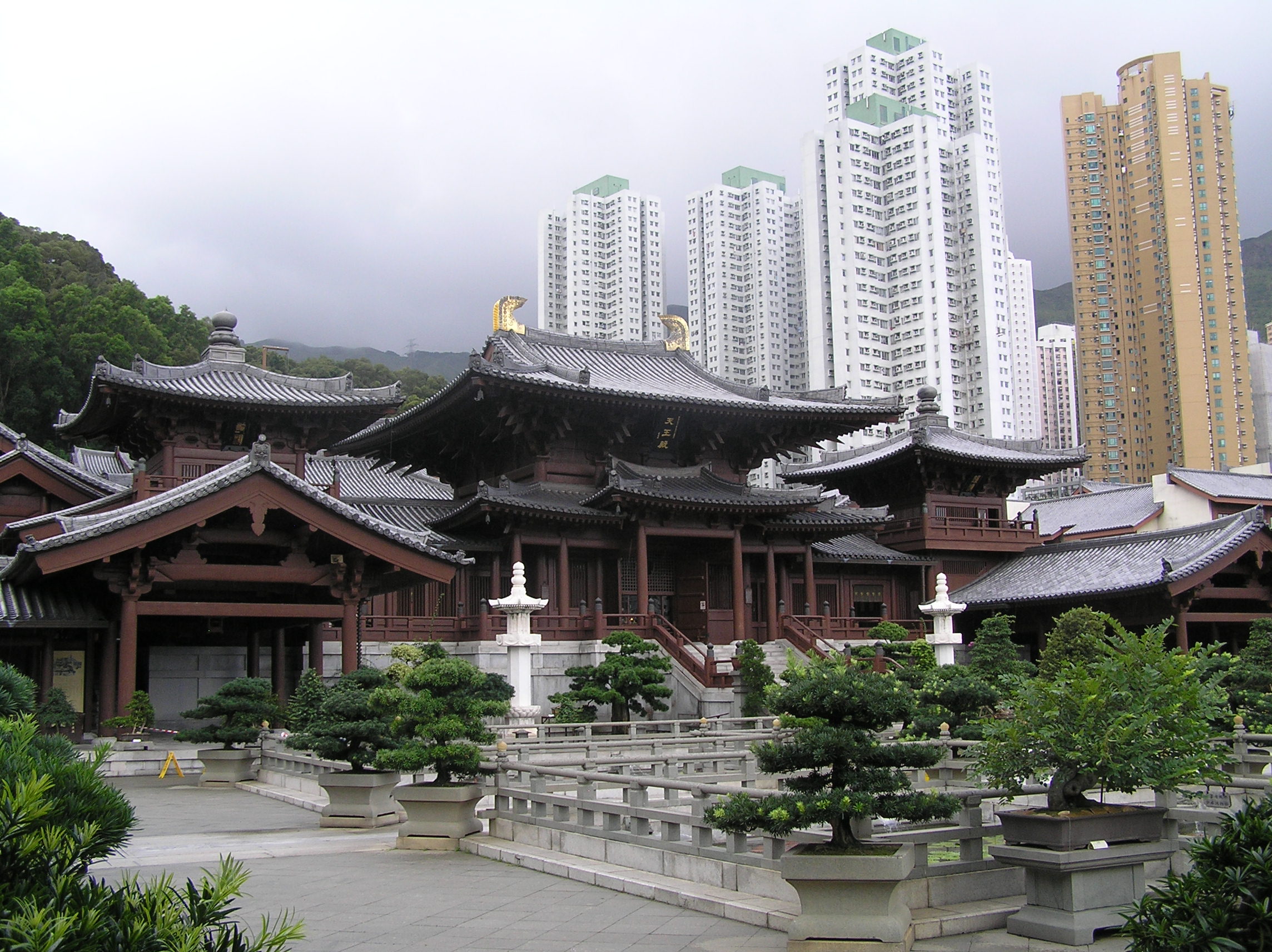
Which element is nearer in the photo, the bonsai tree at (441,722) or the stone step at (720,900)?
the stone step at (720,900)

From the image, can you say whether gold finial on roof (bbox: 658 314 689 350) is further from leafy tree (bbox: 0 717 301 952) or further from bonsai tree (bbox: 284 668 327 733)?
leafy tree (bbox: 0 717 301 952)

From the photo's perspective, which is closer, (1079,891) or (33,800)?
(33,800)

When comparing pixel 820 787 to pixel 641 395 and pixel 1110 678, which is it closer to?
pixel 1110 678

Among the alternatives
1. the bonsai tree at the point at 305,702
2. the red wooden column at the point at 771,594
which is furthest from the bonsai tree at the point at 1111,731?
the red wooden column at the point at 771,594

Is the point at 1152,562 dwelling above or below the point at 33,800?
above

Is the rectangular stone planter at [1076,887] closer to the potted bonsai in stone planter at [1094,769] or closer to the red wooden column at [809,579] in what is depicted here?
the potted bonsai in stone planter at [1094,769]

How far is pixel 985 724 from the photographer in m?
10.3

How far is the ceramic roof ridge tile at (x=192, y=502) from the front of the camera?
78.1 feet

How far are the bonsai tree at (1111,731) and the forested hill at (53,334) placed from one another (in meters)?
56.0

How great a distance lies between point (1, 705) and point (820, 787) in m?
7.51

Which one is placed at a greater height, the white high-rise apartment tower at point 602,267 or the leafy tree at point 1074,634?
the white high-rise apartment tower at point 602,267

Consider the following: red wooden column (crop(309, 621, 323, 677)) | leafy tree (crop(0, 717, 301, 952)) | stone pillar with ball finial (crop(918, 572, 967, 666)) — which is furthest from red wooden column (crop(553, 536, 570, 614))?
leafy tree (crop(0, 717, 301, 952))

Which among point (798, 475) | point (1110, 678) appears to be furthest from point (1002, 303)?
point (1110, 678)

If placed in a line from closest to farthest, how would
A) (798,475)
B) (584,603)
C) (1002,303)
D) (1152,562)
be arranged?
(584,603), (1152,562), (798,475), (1002,303)
